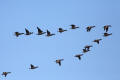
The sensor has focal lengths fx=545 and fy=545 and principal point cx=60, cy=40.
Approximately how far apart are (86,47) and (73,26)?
26.6ft

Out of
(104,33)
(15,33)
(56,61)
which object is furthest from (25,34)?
(104,33)

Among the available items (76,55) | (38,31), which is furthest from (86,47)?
(38,31)

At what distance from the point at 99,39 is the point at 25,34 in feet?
67.9

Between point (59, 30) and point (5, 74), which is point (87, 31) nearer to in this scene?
point (59, 30)

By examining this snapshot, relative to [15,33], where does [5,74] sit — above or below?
below

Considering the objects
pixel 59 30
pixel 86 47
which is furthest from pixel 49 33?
pixel 86 47

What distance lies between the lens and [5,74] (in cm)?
15062

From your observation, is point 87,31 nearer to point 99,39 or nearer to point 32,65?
point 99,39

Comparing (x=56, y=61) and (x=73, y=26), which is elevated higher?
(x=73, y=26)

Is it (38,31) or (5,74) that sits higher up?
(38,31)

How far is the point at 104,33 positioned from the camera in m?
146

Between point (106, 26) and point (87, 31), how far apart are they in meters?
5.25

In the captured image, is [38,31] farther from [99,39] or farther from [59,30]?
[99,39]

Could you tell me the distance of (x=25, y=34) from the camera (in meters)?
145
